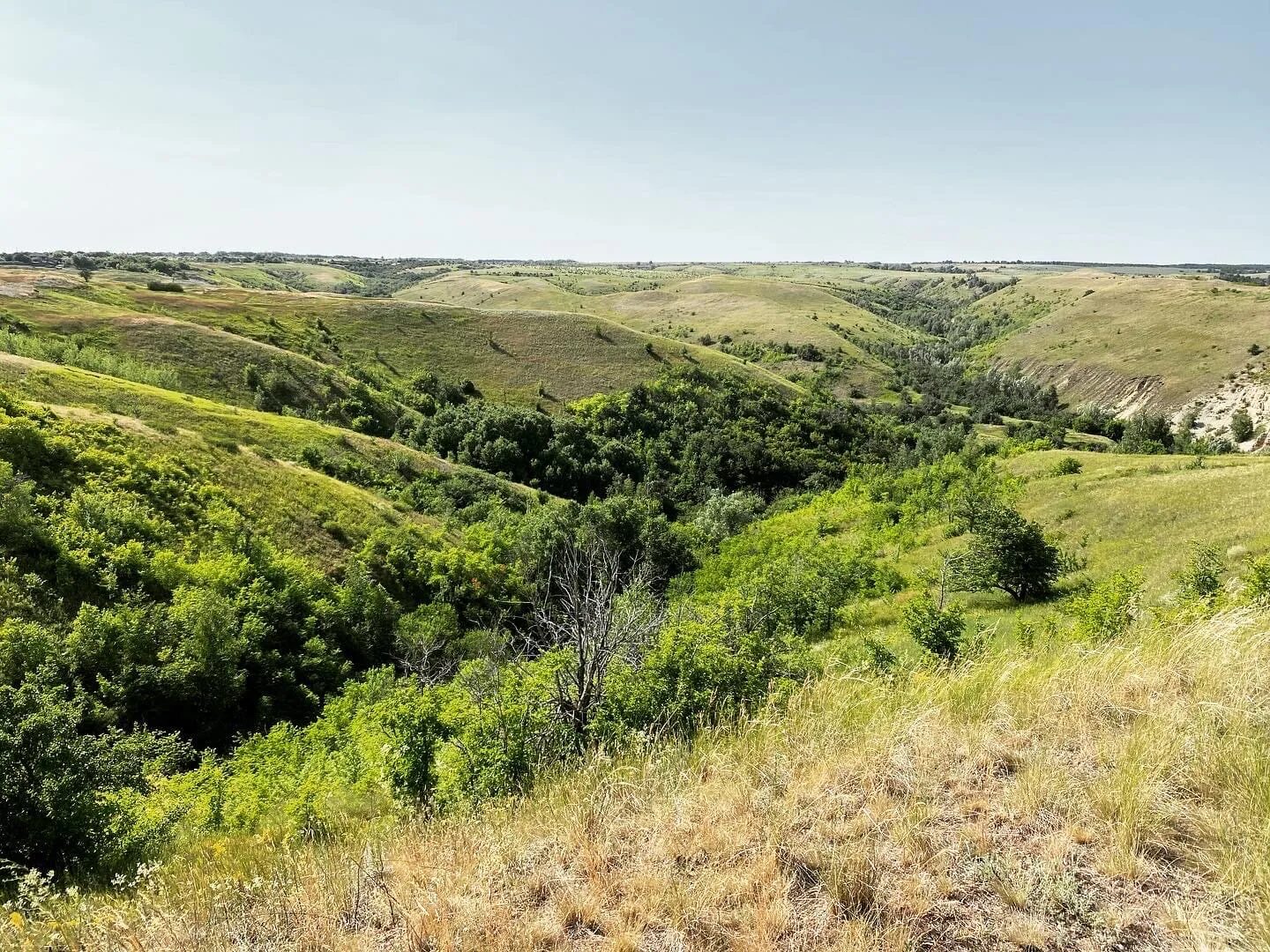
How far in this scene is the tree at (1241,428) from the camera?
2982 inches

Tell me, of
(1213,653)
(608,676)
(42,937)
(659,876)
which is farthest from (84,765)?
(1213,653)

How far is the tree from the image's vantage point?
7575 centimetres

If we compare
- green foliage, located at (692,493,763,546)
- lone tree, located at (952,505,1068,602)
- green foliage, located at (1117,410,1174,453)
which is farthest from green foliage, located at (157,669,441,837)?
green foliage, located at (1117,410,1174,453)

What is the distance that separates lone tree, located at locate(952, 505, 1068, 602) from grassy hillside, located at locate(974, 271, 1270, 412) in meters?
101

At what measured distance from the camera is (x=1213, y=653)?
17.3 feet

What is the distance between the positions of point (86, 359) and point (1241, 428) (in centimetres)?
12463

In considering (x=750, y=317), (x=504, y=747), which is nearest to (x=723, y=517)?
(x=504, y=747)

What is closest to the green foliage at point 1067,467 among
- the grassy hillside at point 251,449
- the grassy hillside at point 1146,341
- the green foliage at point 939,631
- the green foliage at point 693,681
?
the green foliage at point 939,631

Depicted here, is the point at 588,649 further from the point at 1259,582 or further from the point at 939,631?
the point at 1259,582

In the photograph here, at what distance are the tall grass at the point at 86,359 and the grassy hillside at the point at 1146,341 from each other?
129358 millimetres

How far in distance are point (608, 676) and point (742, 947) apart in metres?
5.58

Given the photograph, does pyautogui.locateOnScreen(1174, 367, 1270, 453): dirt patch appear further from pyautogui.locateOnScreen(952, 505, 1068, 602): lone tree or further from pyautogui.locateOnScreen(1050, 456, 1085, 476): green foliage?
pyautogui.locateOnScreen(952, 505, 1068, 602): lone tree

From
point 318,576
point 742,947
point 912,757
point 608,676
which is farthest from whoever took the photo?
point 318,576

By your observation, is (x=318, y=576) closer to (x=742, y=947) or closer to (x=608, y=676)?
(x=608, y=676)
